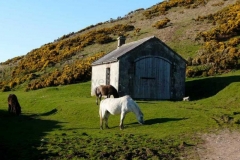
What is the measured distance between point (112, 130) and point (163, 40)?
38.7 meters

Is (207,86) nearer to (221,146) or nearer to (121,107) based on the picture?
(121,107)

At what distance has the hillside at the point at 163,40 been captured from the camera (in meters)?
46.6

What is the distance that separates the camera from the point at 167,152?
1574 centimetres

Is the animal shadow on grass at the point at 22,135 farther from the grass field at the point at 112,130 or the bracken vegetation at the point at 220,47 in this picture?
the bracken vegetation at the point at 220,47

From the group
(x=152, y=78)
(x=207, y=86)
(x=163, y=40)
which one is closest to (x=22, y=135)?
(x=152, y=78)

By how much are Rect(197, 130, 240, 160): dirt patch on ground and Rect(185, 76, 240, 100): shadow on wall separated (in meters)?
15.4

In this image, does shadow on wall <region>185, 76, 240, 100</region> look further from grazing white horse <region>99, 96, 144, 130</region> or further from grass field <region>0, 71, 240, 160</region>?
grazing white horse <region>99, 96, 144, 130</region>

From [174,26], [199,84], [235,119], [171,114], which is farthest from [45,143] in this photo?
[174,26]

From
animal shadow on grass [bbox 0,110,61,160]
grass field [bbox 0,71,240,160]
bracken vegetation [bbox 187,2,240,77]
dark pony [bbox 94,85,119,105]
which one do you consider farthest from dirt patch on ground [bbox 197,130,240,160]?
bracken vegetation [bbox 187,2,240,77]

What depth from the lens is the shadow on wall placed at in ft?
114

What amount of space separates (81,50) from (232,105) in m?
44.5

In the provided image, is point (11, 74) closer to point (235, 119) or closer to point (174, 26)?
point (174, 26)

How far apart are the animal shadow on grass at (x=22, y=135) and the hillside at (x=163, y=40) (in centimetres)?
2264

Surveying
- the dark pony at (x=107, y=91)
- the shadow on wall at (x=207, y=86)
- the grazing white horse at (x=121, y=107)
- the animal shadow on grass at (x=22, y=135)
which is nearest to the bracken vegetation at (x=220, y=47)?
the shadow on wall at (x=207, y=86)
